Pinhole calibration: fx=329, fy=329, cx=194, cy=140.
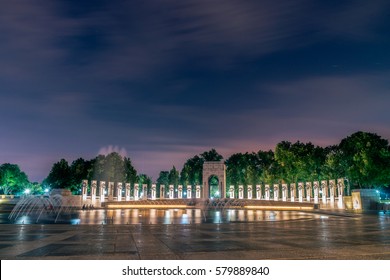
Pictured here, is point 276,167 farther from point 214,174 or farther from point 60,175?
point 60,175

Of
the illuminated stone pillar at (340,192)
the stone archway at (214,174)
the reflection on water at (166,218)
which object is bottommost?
the reflection on water at (166,218)

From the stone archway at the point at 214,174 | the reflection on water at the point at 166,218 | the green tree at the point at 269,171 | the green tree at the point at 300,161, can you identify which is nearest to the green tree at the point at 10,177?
the stone archway at the point at 214,174

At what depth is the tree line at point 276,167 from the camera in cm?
5769

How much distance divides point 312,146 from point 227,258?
256 ft

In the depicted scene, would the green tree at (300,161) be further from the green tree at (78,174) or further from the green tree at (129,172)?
the green tree at (78,174)

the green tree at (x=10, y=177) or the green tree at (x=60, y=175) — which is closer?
the green tree at (x=60, y=175)

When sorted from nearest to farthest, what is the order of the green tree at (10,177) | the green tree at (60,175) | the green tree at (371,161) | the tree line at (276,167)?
1. the green tree at (371,161)
2. the tree line at (276,167)
3. the green tree at (60,175)
4. the green tree at (10,177)

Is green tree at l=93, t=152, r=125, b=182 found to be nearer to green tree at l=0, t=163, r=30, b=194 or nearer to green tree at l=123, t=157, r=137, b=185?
green tree at l=123, t=157, r=137, b=185

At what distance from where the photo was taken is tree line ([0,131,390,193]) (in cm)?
5769

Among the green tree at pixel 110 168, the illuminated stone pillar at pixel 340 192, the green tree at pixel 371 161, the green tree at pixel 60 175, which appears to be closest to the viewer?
the illuminated stone pillar at pixel 340 192

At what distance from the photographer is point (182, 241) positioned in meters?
12.7
